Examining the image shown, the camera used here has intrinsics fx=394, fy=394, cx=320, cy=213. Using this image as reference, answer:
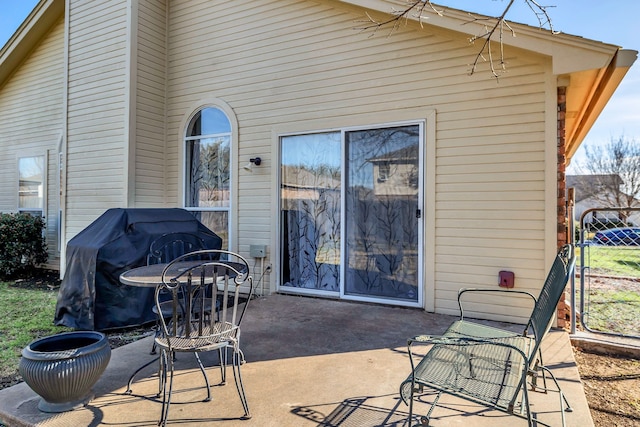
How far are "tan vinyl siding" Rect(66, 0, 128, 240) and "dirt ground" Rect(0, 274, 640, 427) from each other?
310cm

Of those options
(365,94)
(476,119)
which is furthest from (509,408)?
(365,94)

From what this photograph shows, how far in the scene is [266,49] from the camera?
559 cm

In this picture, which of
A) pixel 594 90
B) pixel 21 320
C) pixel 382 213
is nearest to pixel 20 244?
pixel 21 320

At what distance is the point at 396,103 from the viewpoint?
4.66 meters

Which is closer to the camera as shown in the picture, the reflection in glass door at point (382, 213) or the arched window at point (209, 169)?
the reflection in glass door at point (382, 213)

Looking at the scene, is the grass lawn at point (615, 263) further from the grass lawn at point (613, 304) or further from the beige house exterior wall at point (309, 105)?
the beige house exterior wall at point (309, 105)

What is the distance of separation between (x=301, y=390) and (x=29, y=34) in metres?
9.05

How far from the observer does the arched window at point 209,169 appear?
5957 mm

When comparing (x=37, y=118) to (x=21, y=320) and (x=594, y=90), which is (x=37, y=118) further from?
(x=594, y=90)

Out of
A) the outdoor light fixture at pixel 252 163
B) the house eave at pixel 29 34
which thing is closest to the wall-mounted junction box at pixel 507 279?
the outdoor light fixture at pixel 252 163

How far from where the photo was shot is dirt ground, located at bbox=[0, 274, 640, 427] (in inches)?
97.5

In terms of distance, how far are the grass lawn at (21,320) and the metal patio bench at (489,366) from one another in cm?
321

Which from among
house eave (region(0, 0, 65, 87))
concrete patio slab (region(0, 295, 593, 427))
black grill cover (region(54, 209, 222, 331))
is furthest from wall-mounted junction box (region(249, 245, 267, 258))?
house eave (region(0, 0, 65, 87))

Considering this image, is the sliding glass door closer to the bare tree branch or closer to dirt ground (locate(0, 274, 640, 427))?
the bare tree branch
